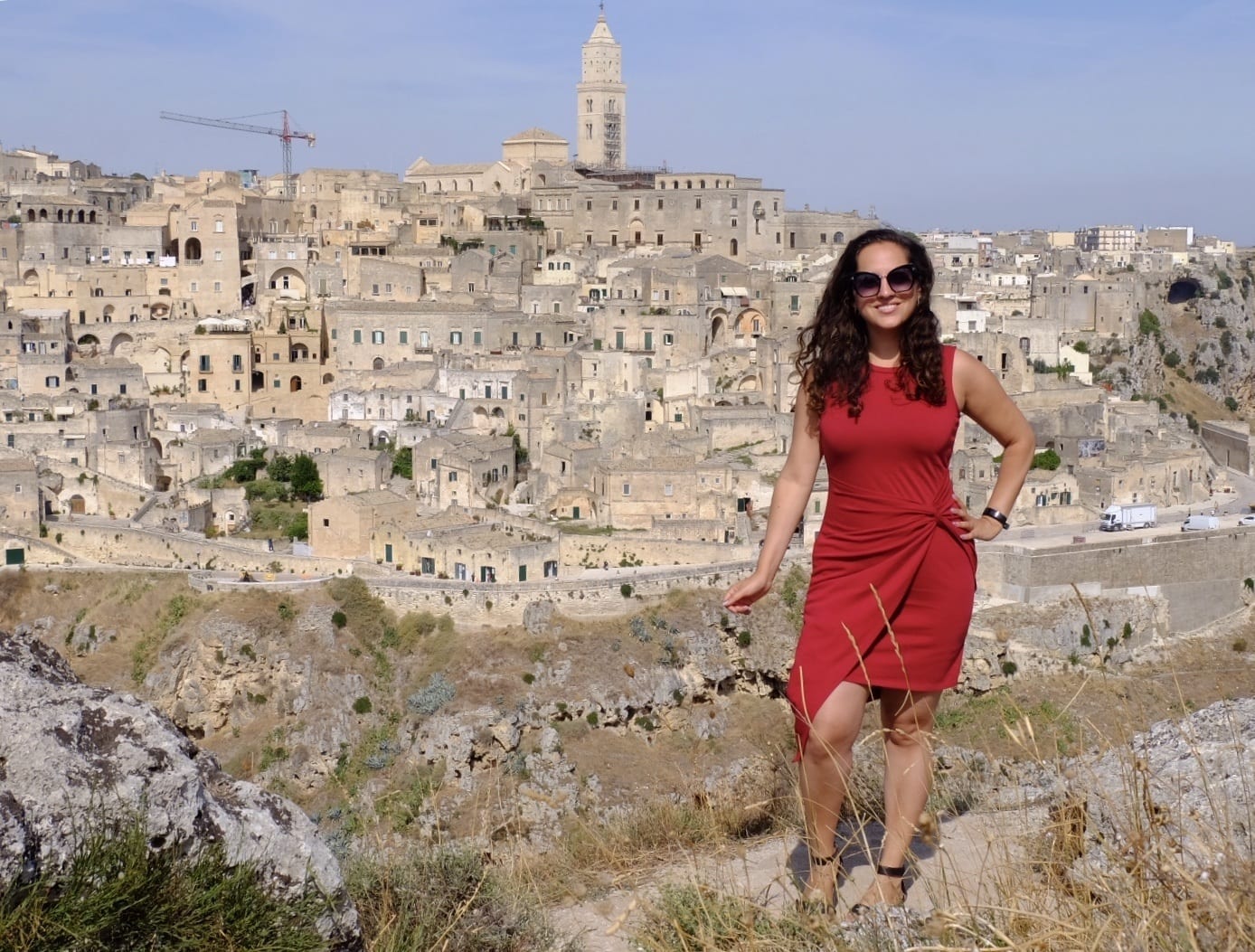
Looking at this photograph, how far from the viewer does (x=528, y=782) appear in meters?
22.1

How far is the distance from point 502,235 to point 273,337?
34.1ft

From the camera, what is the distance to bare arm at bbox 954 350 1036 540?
14.0 feet

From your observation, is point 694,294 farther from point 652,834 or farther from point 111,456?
point 652,834

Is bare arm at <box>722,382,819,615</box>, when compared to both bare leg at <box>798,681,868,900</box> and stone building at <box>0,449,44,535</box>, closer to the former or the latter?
bare leg at <box>798,681,868,900</box>

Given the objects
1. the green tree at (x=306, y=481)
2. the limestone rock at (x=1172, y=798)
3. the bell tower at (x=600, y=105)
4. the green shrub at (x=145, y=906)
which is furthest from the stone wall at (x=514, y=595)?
the bell tower at (x=600, y=105)

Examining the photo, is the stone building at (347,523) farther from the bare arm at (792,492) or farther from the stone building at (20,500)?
the bare arm at (792,492)

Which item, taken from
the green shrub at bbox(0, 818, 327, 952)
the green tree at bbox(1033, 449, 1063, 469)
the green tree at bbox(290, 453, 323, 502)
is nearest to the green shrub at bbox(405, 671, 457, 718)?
the green tree at bbox(290, 453, 323, 502)

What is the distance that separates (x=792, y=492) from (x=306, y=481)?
2751 centimetres

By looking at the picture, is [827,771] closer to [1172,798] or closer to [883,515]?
[883,515]

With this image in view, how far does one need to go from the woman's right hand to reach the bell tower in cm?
6441

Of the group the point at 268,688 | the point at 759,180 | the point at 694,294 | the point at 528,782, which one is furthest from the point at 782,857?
the point at 759,180

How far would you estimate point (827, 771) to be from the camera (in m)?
4.32

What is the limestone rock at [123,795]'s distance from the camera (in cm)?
318

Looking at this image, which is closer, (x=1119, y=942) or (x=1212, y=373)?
(x=1119, y=942)
